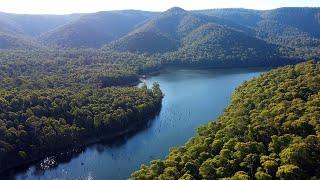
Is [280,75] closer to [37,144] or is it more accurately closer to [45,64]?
[37,144]

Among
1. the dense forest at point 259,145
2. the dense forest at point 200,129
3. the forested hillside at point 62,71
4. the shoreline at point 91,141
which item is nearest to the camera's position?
A: the dense forest at point 259,145

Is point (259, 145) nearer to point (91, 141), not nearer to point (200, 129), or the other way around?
point (200, 129)

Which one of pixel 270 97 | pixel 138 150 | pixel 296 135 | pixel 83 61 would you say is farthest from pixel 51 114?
pixel 83 61

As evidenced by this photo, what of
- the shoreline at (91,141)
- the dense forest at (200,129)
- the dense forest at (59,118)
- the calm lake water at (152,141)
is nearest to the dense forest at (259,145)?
the dense forest at (200,129)

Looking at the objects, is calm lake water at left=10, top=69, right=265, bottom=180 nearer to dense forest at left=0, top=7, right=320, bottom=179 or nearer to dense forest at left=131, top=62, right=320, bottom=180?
dense forest at left=0, top=7, right=320, bottom=179

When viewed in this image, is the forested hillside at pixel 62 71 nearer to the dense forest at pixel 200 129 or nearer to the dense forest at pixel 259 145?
the dense forest at pixel 200 129

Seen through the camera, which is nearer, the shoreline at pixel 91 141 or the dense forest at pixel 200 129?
the dense forest at pixel 200 129
